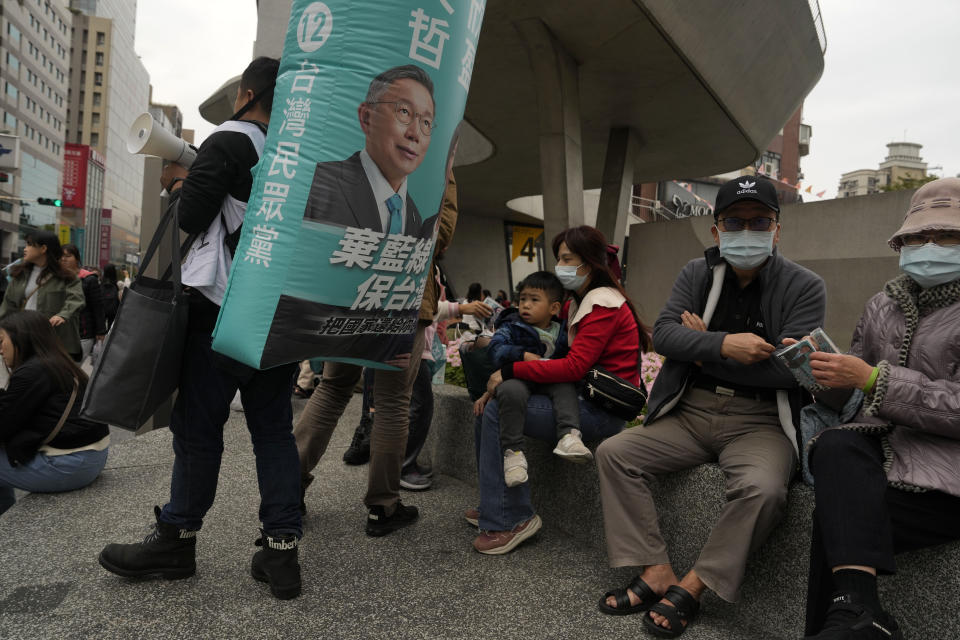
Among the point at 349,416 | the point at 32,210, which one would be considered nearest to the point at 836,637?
the point at 349,416

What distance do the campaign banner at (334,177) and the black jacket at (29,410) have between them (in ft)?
6.87

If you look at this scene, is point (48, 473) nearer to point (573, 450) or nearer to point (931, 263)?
point (573, 450)

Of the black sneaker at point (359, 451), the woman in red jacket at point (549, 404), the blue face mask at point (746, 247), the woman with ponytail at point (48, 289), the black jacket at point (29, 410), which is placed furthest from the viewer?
the woman with ponytail at point (48, 289)

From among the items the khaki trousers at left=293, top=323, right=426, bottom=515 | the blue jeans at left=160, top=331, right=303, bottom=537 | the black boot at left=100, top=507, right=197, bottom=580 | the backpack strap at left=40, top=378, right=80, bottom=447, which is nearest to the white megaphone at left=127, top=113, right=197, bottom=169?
the blue jeans at left=160, top=331, right=303, bottom=537

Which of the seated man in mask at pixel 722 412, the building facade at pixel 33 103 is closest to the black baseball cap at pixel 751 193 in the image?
the seated man in mask at pixel 722 412

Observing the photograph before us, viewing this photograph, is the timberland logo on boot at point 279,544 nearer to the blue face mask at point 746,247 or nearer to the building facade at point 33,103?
the blue face mask at point 746,247

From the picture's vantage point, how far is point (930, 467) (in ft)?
6.41

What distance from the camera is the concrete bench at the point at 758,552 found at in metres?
1.98

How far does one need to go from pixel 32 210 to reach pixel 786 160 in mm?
73138

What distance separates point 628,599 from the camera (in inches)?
96.6

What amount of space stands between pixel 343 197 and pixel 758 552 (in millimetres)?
1996

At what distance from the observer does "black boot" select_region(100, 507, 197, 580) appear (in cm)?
247

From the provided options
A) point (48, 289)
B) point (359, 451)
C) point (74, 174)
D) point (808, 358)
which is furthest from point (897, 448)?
point (74, 174)

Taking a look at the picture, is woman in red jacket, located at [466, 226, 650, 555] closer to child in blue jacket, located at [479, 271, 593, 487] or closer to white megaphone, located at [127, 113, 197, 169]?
child in blue jacket, located at [479, 271, 593, 487]
